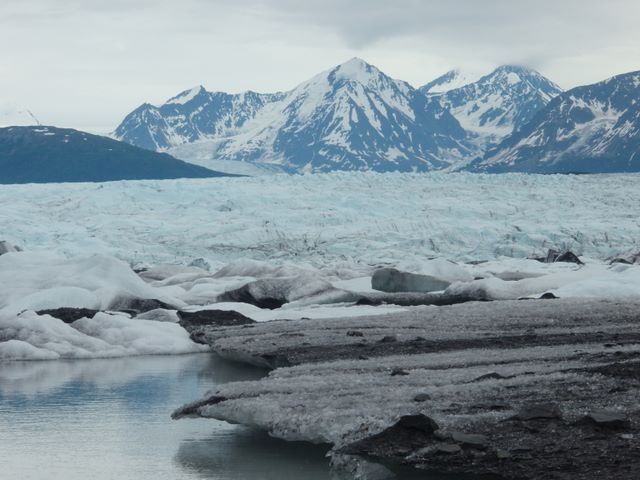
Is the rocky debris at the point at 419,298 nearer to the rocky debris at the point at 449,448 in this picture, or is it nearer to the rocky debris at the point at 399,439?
the rocky debris at the point at 399,439

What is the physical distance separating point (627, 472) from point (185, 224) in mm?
36270

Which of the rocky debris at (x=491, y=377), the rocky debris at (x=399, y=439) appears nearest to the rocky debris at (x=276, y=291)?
the rocky debris at (x=491, y=377)

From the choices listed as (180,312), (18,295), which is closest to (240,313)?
(180,312)

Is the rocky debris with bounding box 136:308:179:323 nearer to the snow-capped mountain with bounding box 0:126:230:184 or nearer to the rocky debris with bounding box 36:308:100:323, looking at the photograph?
the rocky debris with bounding box 36:308:100:323

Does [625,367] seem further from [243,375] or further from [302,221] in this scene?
[302,221]

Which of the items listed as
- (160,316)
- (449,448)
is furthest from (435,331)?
(449,448)

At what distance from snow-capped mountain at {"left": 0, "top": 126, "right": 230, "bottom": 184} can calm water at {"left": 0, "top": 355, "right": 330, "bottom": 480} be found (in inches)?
5991

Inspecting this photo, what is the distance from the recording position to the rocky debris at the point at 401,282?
22.1 m

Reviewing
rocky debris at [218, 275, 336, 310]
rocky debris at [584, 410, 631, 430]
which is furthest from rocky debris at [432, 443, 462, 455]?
rocky debris at [218, 275, 336, 310]

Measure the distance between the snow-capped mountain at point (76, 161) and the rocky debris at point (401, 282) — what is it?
143 metres

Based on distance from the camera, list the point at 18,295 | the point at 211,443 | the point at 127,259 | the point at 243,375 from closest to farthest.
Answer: the point at 211,443 < the point at 243,375 < the point at 18,295 < the point at 127,259

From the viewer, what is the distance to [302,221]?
136 feet

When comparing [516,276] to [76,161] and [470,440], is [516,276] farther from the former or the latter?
[76,161]

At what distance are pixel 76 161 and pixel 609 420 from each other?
577 ft
